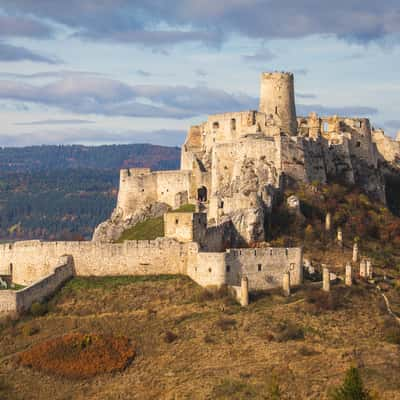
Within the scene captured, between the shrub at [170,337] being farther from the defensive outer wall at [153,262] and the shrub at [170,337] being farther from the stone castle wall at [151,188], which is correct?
the stone castle wall at [151,188]

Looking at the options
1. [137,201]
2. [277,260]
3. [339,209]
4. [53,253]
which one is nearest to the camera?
[277,260]

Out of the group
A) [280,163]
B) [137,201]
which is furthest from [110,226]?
[280,163]

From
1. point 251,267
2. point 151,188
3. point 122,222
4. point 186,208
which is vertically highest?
point 151,188

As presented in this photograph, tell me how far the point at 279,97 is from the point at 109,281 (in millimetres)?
27464

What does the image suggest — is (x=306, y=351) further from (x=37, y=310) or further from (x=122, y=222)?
(x=122, y=222)

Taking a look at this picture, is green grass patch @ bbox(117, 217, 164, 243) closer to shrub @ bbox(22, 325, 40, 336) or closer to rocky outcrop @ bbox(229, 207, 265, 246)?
rocky outcrop @ bbox(229, 207, 265, 246)

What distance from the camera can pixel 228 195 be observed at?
5766 centimetres

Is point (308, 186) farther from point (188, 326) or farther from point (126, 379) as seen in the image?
point (126, 379)

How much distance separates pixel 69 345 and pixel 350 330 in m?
13.2

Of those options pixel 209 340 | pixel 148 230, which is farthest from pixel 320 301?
pixel 148 230

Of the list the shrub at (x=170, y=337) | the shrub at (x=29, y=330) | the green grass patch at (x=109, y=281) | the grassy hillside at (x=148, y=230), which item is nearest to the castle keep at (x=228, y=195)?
the green grass patch at (x=109, y=281)

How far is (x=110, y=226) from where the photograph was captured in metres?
64.6

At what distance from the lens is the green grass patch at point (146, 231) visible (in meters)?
58.0

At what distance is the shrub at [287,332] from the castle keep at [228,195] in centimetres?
328
